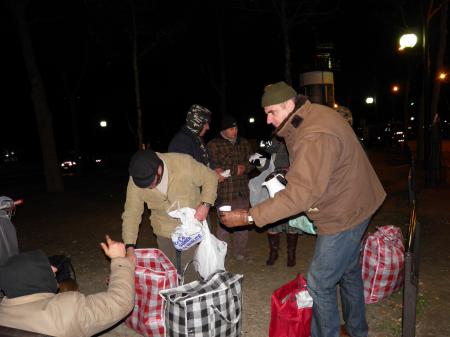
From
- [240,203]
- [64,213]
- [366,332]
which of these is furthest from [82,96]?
[366,332]

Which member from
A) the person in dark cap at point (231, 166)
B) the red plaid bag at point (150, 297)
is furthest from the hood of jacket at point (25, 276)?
the person in dark cap at point (231, 166)

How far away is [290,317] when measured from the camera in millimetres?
3195

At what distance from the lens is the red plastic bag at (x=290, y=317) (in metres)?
3.20

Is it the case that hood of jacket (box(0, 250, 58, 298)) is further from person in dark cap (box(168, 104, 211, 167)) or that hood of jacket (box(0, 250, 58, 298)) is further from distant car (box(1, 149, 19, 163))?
distant car (box(1, 149, 19, 163))

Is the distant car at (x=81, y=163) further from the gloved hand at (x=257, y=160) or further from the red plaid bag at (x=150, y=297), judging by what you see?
the red plaid bag at (x=150, y=297)

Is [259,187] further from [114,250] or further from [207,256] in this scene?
[114,250]

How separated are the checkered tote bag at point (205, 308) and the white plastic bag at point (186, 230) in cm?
39

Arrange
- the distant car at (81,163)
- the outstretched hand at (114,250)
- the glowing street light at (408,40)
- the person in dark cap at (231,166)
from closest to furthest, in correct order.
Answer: the outstretched hand at (114,250) < the person in dark cap at (231,166) < the glowing street light at (408,40) < the distant car at (81,163)

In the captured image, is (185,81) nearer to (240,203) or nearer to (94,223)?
(94,223)

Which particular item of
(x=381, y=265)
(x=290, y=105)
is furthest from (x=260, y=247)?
(x=290, y=105)

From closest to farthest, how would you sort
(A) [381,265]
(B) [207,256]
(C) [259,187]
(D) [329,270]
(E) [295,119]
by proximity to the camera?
(E) [295,119] < (D) [329,270] < (B) [207,256] < (A) [381,265] < (C) [259,187]

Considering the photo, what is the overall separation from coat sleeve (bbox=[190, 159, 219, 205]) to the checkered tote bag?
80 cm

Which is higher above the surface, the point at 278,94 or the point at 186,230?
the point at 278,94

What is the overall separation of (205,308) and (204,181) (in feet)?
4.02
